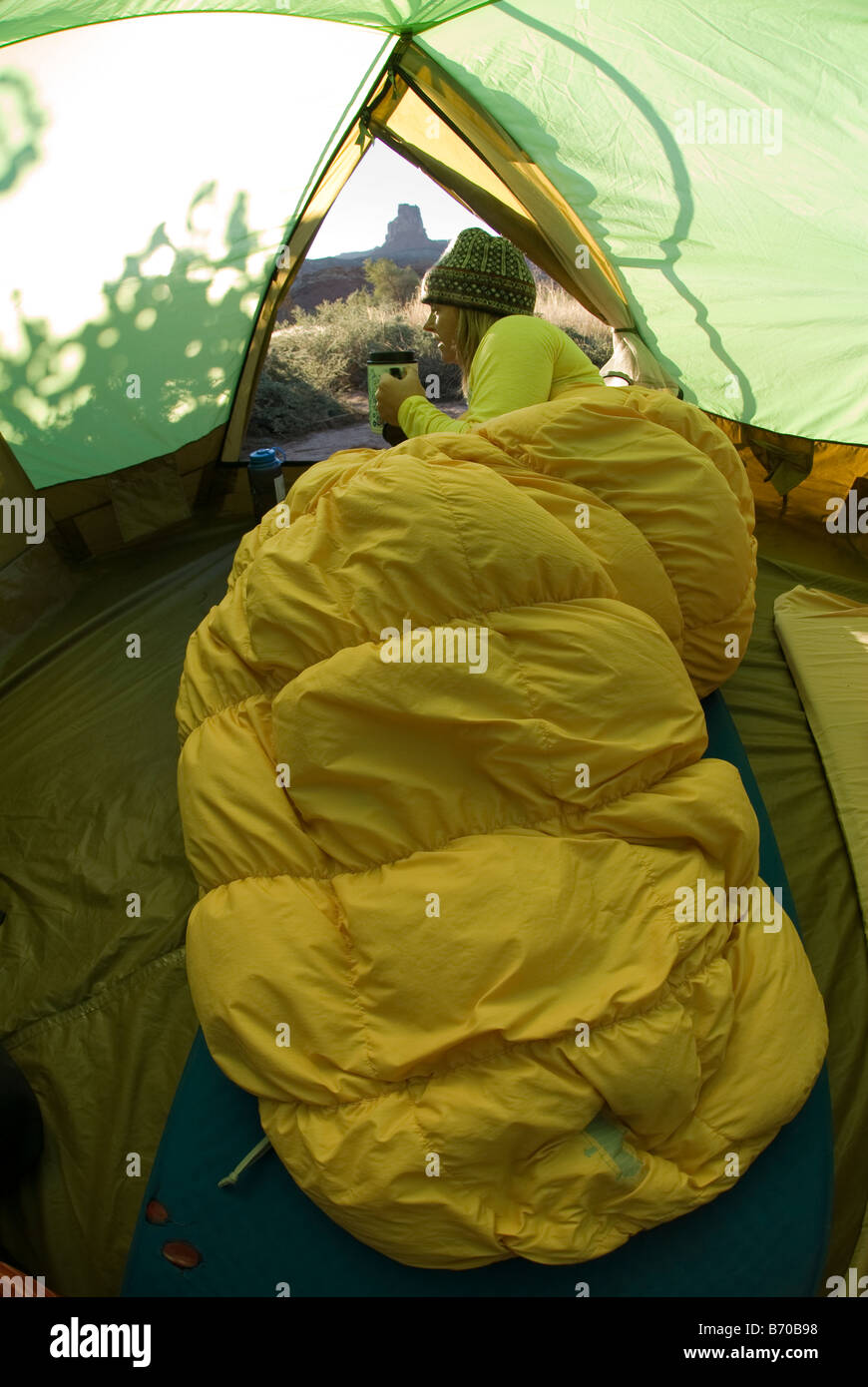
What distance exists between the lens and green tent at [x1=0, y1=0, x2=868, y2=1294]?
176 centimetres

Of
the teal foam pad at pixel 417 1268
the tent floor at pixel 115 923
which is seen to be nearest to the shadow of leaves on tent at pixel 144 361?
the tent floor at pixel 115 923

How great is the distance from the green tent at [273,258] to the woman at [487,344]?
22.5 inches

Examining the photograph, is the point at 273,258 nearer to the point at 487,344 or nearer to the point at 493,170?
the point at 493,170

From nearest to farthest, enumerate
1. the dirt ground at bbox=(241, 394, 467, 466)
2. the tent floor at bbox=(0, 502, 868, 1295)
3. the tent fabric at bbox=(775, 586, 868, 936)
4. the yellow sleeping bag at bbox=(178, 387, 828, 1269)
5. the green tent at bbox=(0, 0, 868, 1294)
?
the yellow sleeping bag at bbox=(178, 387, 828, 1269), the tent floor at bbox=(0, 502, 868, 1295), the tent fabric at bbox=(775, 586, 868, 936), the green tent at bbox=(0, 0, 868, 1294), the dirt ground at bbox=(241, 394, 467, 466)

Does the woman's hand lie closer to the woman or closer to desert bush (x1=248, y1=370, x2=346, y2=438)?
the woman

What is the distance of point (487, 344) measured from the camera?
1833mm

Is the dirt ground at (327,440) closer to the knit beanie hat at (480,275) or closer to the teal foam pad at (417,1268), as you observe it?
the knit beanie hat at (480,275)

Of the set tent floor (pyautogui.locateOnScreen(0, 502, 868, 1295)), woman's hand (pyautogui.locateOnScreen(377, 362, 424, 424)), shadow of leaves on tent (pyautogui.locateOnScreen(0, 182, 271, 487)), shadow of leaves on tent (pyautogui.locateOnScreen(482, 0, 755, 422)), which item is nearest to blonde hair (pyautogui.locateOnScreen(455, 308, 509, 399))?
woman's hand (pyautogui.locateOnScreen(377, 362, 424, 424))

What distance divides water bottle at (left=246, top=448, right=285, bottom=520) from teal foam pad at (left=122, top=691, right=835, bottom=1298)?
1916 mm

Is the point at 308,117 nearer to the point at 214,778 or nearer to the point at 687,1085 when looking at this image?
the point at 214,778

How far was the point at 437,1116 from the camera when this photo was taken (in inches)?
34.1

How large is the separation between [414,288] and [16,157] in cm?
667

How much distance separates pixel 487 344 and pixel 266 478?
98 centimetres

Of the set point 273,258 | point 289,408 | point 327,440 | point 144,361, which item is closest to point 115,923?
point 144,361
